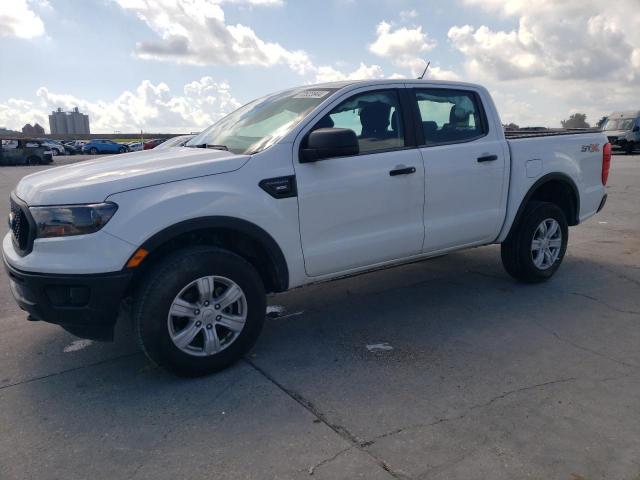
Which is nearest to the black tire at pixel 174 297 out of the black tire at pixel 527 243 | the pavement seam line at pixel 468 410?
the pavement seam line at pixel 468 410

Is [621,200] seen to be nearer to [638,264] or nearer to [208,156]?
[638,264]

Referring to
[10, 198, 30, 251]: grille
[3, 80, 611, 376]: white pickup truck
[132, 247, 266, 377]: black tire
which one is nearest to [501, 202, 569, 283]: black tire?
[3, 80, 611, 376]: white pickup truck

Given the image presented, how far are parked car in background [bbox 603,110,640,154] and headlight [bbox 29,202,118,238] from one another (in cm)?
2689

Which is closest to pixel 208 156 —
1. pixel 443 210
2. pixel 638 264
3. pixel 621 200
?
pixel 443 210

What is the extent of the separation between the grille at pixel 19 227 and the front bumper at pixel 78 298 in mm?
199

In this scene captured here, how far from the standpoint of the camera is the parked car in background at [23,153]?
31828 mm

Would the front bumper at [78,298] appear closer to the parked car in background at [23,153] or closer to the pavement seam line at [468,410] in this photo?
the pavement seam line at [468,410]

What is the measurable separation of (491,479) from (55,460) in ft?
6.81

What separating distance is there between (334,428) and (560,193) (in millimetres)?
3864

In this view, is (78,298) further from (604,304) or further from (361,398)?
(604,304)

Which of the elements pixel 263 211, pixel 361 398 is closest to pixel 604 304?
pixel 361 398

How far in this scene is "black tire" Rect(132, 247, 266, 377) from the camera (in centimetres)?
A: 333

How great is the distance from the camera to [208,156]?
382 cm

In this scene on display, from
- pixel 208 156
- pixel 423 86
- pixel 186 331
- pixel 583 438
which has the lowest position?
pixel 583 438
